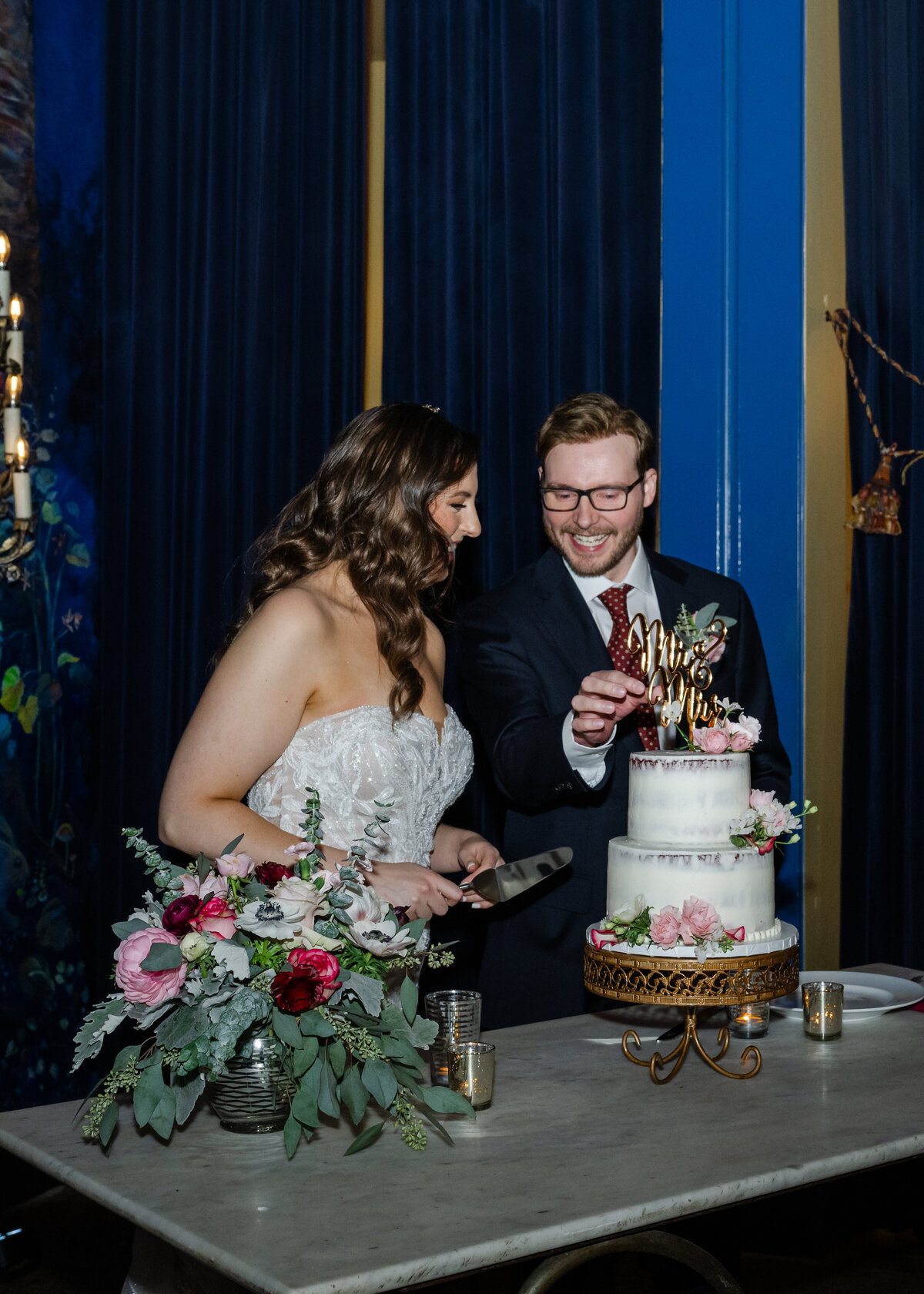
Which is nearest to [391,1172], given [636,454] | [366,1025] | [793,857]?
[366,1025]

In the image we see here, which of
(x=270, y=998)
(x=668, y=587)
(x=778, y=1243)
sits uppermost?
(x=668, y=587)

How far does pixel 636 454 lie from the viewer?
3012mm

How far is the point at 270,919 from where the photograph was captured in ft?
5.31

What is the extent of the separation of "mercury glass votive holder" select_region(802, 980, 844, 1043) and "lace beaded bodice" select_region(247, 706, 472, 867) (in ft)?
2.37

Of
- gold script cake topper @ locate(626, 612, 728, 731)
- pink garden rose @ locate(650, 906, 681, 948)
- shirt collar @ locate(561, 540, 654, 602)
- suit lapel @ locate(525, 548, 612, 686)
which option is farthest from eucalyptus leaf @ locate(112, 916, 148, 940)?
shirt collar @ locate(561, 540, 654, 602)

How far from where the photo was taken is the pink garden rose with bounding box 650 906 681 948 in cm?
191

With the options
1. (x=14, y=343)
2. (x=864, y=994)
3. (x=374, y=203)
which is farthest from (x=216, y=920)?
(x=374, y=203)

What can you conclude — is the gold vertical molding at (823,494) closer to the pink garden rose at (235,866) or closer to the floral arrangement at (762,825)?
the floral arrangement at (762,825)

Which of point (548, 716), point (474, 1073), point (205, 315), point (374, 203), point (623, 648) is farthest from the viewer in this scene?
point (374, 203)

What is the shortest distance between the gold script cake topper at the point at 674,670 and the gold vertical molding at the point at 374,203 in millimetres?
2181

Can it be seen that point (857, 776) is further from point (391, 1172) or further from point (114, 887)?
point (391, 1172)

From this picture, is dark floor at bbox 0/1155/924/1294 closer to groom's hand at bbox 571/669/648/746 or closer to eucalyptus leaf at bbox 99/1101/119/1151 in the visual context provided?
groom's hand at bbox 571/669/648/746

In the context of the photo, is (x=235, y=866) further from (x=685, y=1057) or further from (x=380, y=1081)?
(x=685, y=1057)

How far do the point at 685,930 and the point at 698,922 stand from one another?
3cm
